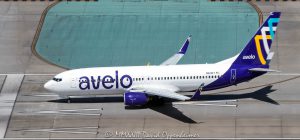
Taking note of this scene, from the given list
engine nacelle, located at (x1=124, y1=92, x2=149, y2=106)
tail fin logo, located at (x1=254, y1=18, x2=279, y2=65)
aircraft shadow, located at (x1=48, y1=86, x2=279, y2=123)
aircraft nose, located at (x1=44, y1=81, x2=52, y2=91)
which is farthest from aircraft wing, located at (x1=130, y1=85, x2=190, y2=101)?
tail fin logo, located at (x1=254, y1=18, x2=279, y2=65)

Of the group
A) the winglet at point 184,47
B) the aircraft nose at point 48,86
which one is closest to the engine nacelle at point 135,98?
the aircraft nose at point 48,86

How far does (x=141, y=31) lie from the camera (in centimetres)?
9938

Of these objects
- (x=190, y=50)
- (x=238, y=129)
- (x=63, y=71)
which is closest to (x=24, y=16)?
(x=63, y=71)

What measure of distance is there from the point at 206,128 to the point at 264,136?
5.78 metres

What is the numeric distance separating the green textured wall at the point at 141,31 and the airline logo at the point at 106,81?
10.6 meters

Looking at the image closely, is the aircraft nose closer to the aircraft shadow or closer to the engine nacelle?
the aircraft shadow

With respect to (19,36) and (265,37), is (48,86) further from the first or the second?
(265,37)

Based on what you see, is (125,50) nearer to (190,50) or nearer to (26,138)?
(190,50)

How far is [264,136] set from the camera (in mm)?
75438

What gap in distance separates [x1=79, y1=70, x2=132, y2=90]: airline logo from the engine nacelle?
2.09m

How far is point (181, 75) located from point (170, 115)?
174 inches

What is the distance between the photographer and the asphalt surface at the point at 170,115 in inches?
3027

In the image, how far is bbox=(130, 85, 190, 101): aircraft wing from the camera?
78812 mm

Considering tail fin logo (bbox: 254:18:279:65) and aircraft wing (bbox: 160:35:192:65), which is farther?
aircraft wing (bbox: 160:35:192:65)
